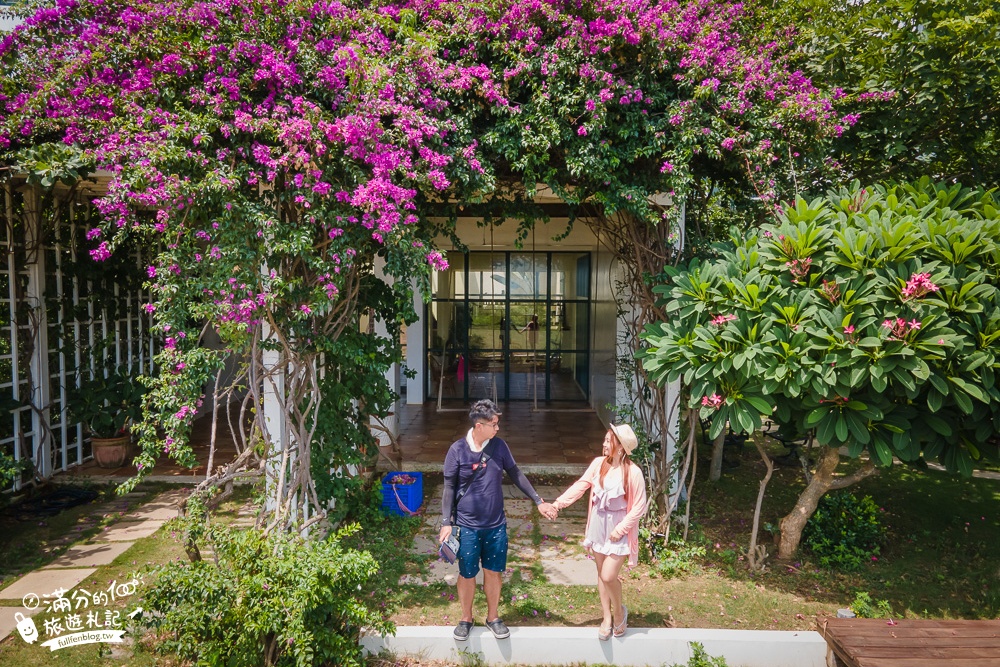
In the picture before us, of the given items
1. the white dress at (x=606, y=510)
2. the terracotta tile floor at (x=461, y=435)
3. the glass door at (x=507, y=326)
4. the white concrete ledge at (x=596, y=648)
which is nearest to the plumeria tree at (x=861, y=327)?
the white dress at (x=606, y=510)

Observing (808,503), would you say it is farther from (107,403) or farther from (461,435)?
(107,403)

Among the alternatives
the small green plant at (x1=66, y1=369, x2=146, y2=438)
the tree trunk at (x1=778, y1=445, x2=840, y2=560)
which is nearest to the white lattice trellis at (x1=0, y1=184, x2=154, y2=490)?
the small green plant at (x1=66, y1=369, x2=146, y2=438)

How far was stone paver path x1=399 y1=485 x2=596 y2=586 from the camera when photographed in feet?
14.0

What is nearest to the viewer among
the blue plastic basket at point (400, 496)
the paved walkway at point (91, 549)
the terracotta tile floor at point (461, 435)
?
the paved walkway at point (91, 549)

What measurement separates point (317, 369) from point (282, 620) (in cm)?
207

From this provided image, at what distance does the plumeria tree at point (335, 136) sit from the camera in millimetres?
3605

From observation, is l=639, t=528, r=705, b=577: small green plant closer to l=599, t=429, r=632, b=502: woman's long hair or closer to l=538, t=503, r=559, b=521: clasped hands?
l=599, t=429, r=632, b=502: woman's long hair

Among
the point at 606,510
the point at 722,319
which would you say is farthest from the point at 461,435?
the point at 722,319

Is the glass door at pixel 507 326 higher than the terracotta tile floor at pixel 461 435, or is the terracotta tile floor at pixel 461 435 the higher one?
the glass door at pixel 507 326

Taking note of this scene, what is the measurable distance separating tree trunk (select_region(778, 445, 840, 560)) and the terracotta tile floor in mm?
2552

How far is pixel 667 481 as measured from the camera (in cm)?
469

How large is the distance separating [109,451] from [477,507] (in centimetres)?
524

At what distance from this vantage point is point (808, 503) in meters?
4.43

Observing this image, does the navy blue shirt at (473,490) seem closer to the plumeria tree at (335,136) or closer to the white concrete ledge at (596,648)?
the white concrete ledge at (596,648)
